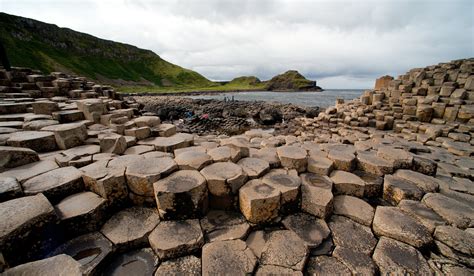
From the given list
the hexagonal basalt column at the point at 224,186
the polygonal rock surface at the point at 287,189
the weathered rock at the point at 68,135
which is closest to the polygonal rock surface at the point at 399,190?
the polygonal rock surface at the point at 287,189

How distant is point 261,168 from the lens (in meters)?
3.03

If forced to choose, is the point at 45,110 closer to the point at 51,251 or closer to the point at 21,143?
the point at 21,143

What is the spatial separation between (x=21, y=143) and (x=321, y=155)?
17.9 ft

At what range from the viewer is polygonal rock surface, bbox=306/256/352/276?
1888mm

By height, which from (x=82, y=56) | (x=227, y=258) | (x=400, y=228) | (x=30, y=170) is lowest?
(x=227, y=258)

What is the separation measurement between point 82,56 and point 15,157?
96466 millimetres

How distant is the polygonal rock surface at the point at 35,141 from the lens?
322 centimetres

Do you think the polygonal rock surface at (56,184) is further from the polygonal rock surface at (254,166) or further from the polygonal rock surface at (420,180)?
the polygonal rock surface at (420,180)

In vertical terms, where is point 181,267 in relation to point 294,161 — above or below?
below

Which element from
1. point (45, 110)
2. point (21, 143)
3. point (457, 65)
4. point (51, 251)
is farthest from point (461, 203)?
point (457, 65)

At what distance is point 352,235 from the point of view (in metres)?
2.32

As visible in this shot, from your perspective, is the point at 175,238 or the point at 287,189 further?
the point at 287,189

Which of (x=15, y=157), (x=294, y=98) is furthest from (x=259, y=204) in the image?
(x=294, y=98)

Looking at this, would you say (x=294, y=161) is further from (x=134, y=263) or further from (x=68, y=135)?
(x=68, y=135)
